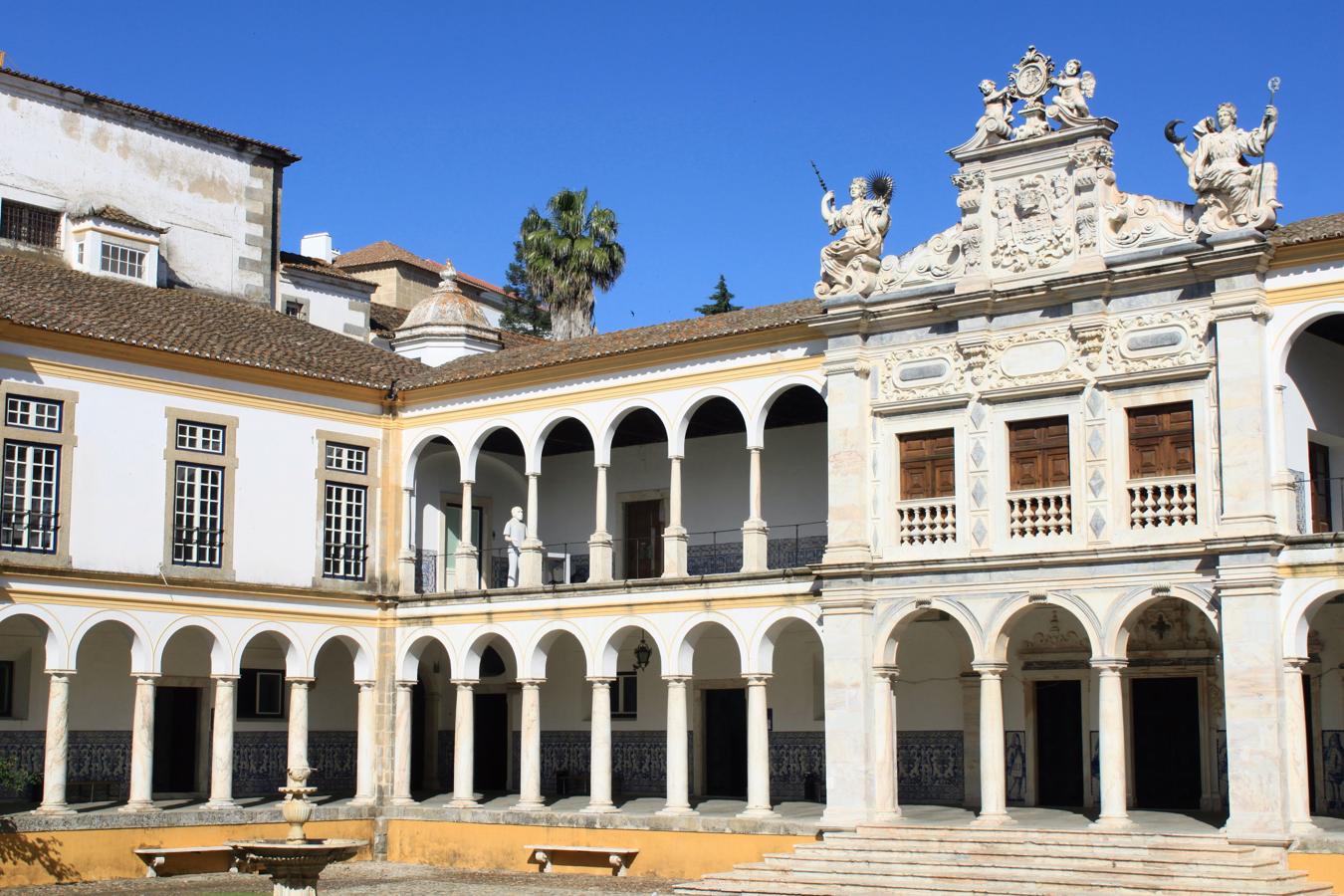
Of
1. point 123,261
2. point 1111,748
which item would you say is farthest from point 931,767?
point 123,261

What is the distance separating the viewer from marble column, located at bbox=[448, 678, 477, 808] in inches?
1058

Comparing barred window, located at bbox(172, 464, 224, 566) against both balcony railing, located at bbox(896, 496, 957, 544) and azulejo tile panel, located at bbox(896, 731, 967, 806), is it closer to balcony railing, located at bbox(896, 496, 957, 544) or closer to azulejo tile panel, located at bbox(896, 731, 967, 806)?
balcony railing, located at bbox(896, 496, 957, 544)

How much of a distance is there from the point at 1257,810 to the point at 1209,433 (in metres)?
4.10

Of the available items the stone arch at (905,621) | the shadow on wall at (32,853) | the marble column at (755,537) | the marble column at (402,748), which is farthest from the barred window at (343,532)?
the stone arch at (905,621)

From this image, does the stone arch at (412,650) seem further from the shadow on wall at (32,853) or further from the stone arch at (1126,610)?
the stone arch at (1126,610)

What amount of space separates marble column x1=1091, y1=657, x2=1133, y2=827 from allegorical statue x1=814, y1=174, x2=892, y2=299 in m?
5.70

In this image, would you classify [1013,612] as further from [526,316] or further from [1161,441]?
[526,316]

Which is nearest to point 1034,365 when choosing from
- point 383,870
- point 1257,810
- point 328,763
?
point 1257,810

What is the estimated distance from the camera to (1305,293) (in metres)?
20.2

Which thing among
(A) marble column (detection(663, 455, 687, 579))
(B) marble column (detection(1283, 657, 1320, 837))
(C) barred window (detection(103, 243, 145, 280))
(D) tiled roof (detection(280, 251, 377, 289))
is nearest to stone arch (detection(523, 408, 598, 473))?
(A) marble column (detection(663, 455, 687, 579))

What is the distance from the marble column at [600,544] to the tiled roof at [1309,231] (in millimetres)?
9747

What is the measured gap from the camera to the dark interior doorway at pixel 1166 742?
23219mm

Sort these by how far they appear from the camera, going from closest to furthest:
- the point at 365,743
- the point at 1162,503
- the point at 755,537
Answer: the point at 1162,503 < the point at 755,537 < the point at 365,743

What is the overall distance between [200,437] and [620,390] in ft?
19.4
